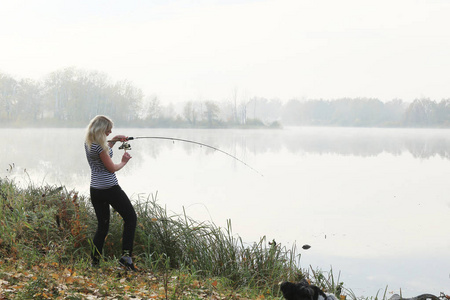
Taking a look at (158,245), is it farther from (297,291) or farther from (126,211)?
(297,291)

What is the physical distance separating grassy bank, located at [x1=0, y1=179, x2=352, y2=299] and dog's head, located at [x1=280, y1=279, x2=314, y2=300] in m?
1.22

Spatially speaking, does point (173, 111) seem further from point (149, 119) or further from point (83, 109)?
point (83, 109)

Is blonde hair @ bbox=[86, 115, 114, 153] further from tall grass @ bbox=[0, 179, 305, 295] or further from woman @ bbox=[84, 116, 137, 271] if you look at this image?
tall grass @ bbox=[0, 179, 305, 295]

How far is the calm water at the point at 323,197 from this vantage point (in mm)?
9859

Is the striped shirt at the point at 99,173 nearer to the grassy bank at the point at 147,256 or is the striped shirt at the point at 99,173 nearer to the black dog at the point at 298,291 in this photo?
the grassy bank at the point at 147,256

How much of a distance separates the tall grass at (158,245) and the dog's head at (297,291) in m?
2.33

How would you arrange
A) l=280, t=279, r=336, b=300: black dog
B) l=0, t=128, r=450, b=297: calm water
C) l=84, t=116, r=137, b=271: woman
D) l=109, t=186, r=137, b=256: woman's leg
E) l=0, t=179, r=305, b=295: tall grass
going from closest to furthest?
l=280, t=279, r=336, b=300: black dog, l=84, t=116, r=137, b=271: woman, l=109, t=186, r=137, b=256: woman's leg, l=0, t=179, r=305, b=295: tall grass, l=0, t=128, r=450, b=297: calm water

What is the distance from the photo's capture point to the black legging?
524cm

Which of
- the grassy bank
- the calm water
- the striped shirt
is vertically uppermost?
the striped shirt

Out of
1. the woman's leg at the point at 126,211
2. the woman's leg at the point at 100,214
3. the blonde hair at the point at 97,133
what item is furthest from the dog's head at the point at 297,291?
the blonde hair at the point at 97,133

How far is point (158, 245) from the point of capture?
657cm

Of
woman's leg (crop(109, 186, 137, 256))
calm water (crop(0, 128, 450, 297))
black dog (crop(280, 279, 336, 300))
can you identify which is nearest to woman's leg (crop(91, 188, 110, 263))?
woman's leg (crop(109, 186, 137, 256))

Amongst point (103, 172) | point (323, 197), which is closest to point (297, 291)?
point (103, 172)

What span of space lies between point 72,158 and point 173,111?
21699 millimetres
